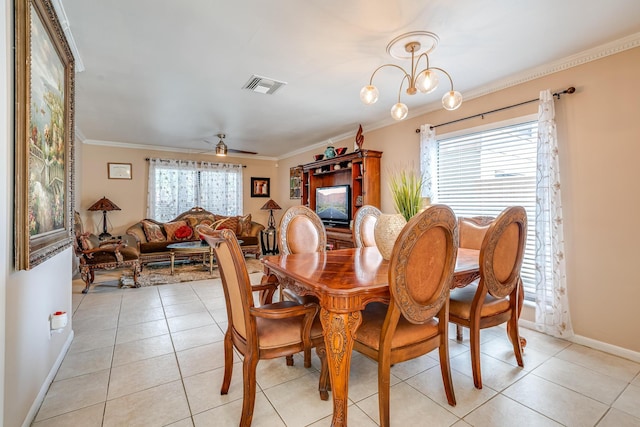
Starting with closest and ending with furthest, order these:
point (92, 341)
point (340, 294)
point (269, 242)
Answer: point (340, 294), point (92, 341), point (269, 242)

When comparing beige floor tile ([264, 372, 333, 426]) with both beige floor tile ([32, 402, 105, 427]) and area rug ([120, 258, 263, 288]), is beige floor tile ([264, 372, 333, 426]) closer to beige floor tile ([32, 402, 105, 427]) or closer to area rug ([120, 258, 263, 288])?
beige floor tile ([32, 402, 105, 427])

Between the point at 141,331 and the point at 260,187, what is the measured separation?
508 cm

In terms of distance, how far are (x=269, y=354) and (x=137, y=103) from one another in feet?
11.7

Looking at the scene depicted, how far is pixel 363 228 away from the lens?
295cm

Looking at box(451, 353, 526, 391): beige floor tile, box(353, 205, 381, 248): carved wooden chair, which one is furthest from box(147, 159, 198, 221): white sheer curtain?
box(451, 353, 526, 391): beige floor tile

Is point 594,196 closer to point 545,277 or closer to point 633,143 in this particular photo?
point 633,143

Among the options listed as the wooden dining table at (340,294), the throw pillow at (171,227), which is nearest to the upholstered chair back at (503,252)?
the wooden dining table at (340,294)

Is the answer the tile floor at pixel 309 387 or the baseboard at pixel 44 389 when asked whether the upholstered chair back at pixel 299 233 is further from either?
the baseboard at pixel 44 389

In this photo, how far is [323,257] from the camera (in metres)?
2.21

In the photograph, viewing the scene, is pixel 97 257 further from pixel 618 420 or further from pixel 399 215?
pixel 618 420

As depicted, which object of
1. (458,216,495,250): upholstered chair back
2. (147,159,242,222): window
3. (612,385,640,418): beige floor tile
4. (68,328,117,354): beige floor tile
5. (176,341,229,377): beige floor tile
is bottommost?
(612,385,640,418): beige floor tile

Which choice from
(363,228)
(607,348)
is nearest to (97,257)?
(363,228)

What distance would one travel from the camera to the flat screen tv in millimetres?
4840

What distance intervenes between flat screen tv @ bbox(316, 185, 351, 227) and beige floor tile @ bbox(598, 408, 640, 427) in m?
3.53
